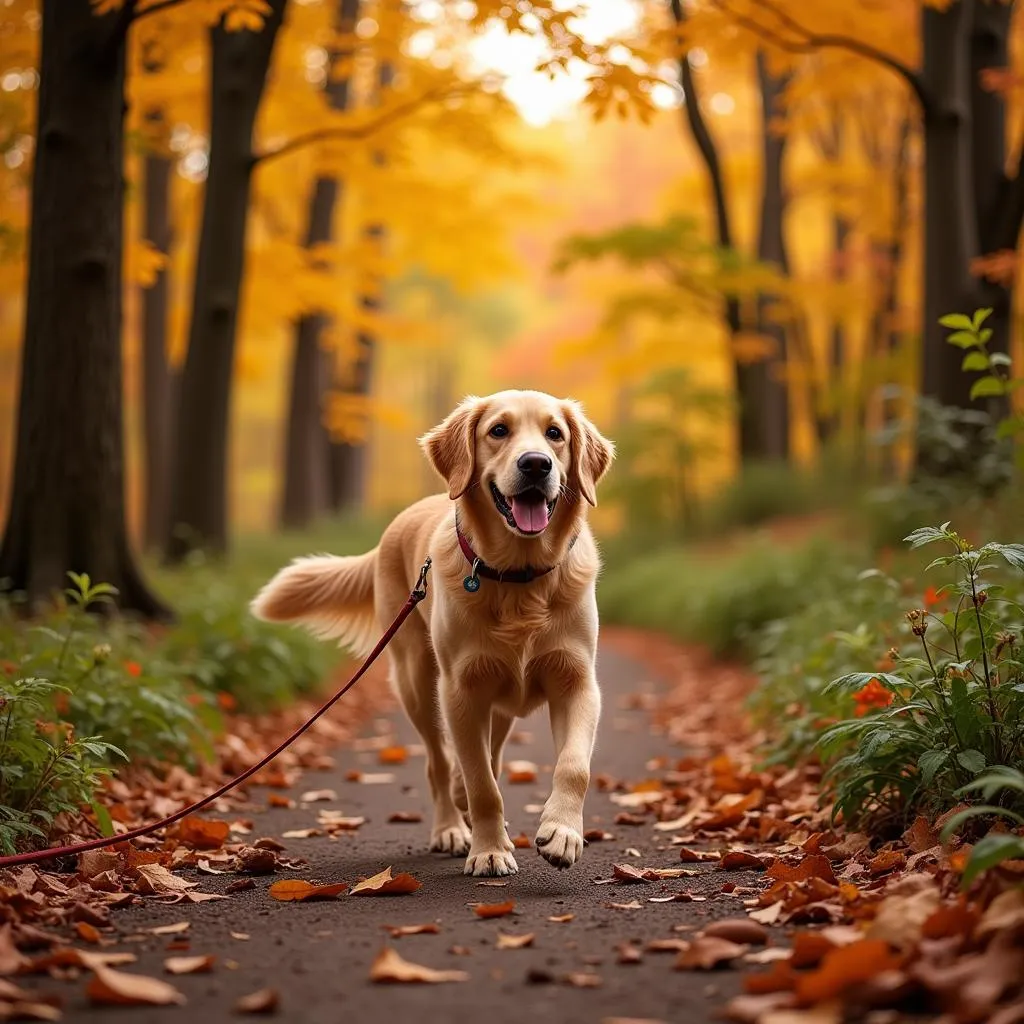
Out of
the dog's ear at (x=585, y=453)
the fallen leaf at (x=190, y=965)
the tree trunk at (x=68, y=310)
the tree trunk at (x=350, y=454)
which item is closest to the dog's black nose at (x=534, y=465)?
the dog's ear at (x=585, y=453)

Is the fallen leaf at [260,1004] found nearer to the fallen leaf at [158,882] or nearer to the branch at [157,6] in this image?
the fallen leaf at [158,882]

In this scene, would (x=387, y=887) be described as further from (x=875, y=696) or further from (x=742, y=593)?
(x=742, y=593)

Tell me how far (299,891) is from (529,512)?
1418 millimetres

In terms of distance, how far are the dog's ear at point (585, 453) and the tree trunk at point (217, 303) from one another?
6.71 m

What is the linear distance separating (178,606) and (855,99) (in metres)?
16.3

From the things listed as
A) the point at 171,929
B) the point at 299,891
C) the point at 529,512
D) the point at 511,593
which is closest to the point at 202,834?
the point at 299,891

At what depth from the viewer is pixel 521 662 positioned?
413cm

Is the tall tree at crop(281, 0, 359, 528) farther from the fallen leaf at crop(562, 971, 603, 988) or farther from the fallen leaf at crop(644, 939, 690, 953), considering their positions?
the fallen leaf at crop(562, 971, 603, 988)

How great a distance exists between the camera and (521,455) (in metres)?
4.08

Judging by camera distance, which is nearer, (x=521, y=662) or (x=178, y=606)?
(x=521, y=662)

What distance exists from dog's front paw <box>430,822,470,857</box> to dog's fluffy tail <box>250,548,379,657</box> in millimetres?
1190

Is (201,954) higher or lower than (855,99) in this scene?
lower

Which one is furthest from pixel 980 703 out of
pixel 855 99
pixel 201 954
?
pixel 855 99

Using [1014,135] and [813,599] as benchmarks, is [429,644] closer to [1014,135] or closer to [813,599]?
[813,599]
